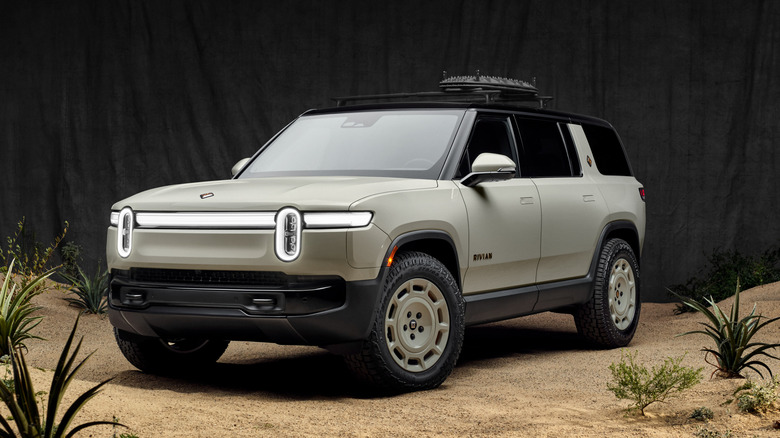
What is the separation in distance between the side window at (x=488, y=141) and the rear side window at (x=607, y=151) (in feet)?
4.60

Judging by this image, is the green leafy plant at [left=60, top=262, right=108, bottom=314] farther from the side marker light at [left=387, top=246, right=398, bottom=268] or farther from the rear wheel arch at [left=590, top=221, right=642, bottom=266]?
the side marker light at [left=387, top=246, right=398, bottom=268]

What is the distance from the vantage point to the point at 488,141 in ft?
23.2

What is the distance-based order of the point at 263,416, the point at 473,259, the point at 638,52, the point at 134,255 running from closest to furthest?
the point at 263,416 → the point at 134,255 → the point at 473,259 → the point at 638,52

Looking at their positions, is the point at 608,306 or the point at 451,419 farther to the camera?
the point at 608,306

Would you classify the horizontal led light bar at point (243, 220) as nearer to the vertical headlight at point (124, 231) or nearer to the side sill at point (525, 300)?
the vertical headlight at point (124, 231)

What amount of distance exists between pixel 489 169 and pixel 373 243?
1099 mm

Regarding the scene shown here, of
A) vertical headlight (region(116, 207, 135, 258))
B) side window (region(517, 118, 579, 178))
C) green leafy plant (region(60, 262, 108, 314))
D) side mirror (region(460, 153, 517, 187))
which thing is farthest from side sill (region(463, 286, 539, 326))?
green leafy plant (region(60, 262, 108, 314))

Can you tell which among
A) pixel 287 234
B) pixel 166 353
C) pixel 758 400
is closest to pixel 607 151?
pixel 758 400

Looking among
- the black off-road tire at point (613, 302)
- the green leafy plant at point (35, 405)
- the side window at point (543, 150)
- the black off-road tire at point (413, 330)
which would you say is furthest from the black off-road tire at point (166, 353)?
the black off-road tire at point (613, 302)

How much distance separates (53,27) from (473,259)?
8.77m

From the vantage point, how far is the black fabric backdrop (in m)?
11.4

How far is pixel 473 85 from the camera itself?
789 cm

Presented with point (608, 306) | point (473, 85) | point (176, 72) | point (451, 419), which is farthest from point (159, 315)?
point (176, 72)

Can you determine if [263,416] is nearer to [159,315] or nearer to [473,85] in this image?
[159,315]
